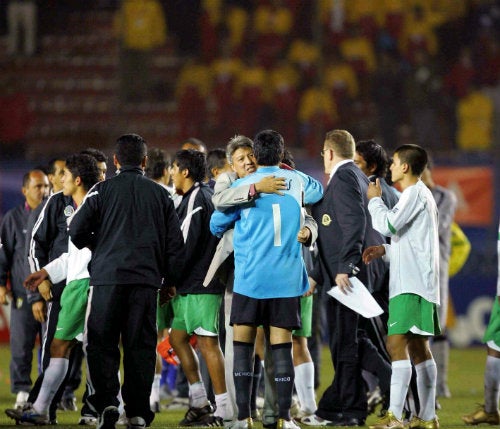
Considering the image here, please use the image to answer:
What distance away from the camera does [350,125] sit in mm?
18391

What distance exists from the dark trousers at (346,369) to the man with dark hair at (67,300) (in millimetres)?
1810

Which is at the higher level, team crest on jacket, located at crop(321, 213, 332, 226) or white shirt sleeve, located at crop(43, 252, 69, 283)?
team crest on jacket, located at crop(321, 213, 332, 226)

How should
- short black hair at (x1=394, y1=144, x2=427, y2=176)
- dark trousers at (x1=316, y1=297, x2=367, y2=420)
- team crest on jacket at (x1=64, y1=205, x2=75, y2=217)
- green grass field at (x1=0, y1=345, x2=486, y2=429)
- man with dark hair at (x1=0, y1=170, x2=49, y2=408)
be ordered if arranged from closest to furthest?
short black hair at (x1=394, y1=144, x2=427, y2=176), dark trousers at (x1=316, y1=297, x2=367, y2=420), team crest on jacket at (x1=64, y1=205, x2=75, y2=217), green grass field at (x1=0, y1=345, x2=486, y2=429), man with dark hair at (x1=0, y1=170, x2=49, y2=408)

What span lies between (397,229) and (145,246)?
171 cm

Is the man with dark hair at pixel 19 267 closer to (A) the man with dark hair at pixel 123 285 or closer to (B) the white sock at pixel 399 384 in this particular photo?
(A) the man with dark hair at pixel 123 285

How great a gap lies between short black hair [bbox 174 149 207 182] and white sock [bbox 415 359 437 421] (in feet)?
7.29

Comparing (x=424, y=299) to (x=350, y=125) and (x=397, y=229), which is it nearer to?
(x=397, y=229)

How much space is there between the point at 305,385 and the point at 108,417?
6.69 feet

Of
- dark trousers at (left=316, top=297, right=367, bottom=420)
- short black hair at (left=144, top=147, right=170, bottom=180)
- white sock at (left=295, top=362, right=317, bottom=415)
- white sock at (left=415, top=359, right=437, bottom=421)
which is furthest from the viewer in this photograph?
short black hair at (left=144, top=147, right=170, bottom=180)

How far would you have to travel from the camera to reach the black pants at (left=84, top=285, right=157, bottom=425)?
6.78 metres

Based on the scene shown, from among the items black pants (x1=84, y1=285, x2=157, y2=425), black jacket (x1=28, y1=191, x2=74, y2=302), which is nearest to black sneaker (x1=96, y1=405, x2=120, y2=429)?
black pants (x1=84, y1=285, x2=157, y2=425)

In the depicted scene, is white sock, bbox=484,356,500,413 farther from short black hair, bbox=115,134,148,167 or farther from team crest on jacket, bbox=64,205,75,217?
team crest on jacket, bbox=64,205,75,217

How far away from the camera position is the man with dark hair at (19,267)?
9.98 metres

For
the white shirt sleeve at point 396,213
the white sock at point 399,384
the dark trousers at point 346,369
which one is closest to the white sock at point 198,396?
the dark trousers at point 346,369
